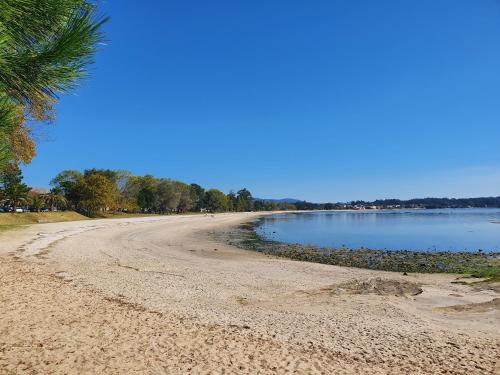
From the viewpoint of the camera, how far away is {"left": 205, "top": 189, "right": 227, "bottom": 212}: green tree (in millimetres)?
157875

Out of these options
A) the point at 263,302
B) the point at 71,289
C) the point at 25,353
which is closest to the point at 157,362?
the point at 25,353

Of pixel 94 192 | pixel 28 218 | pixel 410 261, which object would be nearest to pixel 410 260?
pixel 410 261

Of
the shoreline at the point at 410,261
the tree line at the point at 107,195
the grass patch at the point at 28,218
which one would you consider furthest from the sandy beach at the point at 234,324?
the grass patch at the point at 28,218

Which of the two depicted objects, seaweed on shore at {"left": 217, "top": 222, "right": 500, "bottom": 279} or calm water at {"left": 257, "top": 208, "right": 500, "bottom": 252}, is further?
calm water at {"left": 257, "top": 208, "right": 500, "bottom": 252}

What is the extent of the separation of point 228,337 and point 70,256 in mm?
15163

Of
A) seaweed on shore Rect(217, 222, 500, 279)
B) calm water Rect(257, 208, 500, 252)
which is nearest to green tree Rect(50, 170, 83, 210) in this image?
calm water Rect(257, 208, 500, 252)

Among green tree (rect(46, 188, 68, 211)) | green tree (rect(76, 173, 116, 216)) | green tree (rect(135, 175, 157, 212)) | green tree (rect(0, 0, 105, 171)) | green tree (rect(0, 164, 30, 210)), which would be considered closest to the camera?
green tree (rect(0, 0, 105, 171))

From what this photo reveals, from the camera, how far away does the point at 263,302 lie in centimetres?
1244

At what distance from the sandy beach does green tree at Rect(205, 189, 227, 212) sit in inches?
5536

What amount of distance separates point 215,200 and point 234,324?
14996 cm

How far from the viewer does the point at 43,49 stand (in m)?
5.17

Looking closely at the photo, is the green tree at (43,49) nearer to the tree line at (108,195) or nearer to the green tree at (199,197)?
the tree line at (108,195)

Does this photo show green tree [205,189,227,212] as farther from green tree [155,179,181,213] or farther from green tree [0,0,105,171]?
green tree [0,0,105,171]

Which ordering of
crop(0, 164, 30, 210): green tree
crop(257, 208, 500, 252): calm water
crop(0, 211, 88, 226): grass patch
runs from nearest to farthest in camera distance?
crop(257, 208, 500, 252): calm water, crop(0, 211, 88, 226): grass patch, crop(0, 164, 30, 210): green tree
